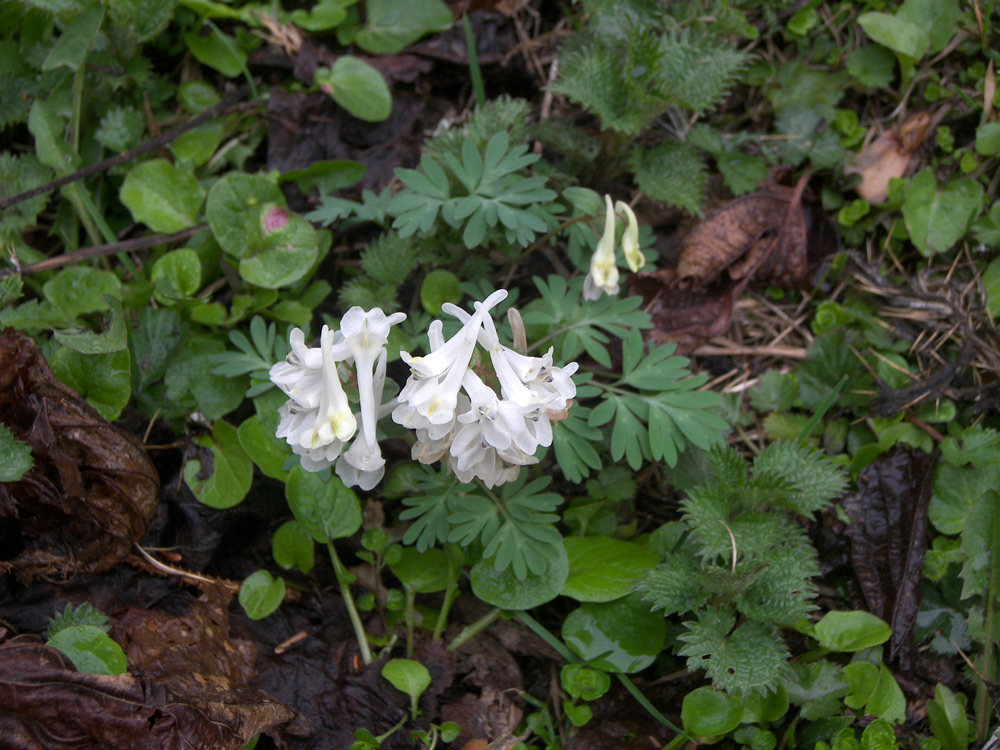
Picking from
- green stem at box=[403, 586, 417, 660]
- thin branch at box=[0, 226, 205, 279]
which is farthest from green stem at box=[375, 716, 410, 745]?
thin branch at box=[0, 226, 205, 279]

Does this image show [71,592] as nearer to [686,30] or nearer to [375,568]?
[375,568]

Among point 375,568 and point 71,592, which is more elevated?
point 71,592

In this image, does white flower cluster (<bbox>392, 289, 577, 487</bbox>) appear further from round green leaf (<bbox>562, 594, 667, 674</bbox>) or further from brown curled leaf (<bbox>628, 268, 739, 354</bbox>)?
brown curled leaf (<bbox>628, 268, 739, 354</bbox>)

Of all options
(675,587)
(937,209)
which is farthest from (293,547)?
(937,209)

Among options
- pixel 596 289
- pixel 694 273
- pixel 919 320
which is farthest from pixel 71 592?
pixel 919 320

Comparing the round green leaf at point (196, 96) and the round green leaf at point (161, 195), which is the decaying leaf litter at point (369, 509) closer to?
the round green leaf at point (196, 96)

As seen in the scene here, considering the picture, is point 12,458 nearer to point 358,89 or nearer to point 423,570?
point 423,570
